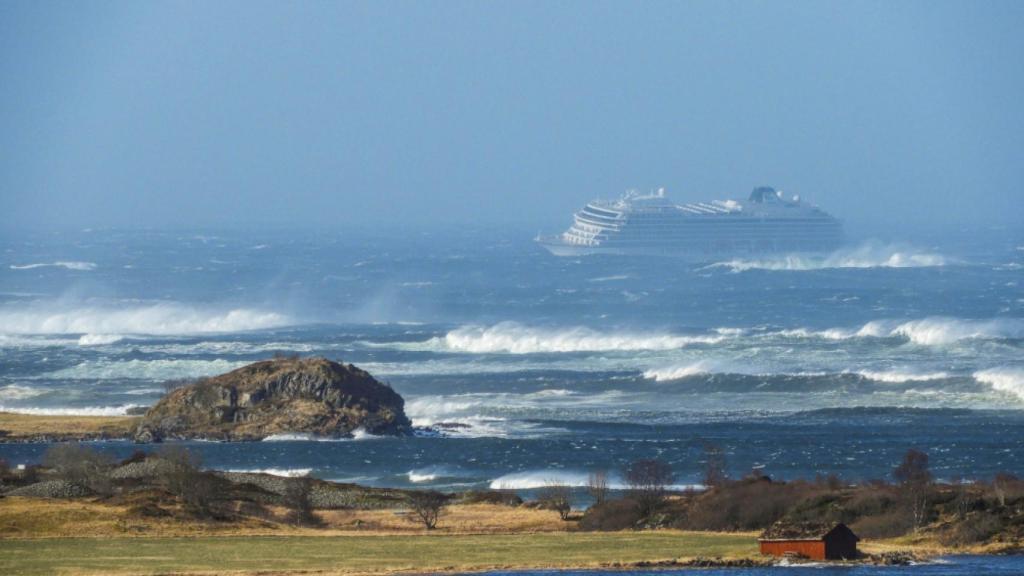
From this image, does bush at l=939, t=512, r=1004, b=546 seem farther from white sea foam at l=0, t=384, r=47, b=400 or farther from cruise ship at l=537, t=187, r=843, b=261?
cruise ship at l=537, t=187, r=843, b=261

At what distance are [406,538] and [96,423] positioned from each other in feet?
78.0

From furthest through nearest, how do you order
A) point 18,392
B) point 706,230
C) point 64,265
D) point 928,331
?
point 706,230 → point 64,265 → point 928,331 → point 18,392

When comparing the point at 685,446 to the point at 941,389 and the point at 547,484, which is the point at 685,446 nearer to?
the point at 547,484

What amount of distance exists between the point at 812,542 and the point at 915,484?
631 cm

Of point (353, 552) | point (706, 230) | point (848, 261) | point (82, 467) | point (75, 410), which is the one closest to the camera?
point (353, 552)

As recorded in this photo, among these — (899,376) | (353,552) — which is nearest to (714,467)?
(353,552)

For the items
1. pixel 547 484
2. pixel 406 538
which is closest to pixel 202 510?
pixel 406 538

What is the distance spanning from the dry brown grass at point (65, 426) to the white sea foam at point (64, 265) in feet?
300

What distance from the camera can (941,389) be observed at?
241 ft

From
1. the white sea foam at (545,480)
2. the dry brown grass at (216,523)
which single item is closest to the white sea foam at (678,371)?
the white sea foam at (545,480)

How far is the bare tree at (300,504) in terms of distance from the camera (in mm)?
48312

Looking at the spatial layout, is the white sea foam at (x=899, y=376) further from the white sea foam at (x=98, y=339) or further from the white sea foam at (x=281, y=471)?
the white sea foam at (x=98, y=339)

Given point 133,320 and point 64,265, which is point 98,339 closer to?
point 133,320

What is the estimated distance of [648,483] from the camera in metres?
50.4
